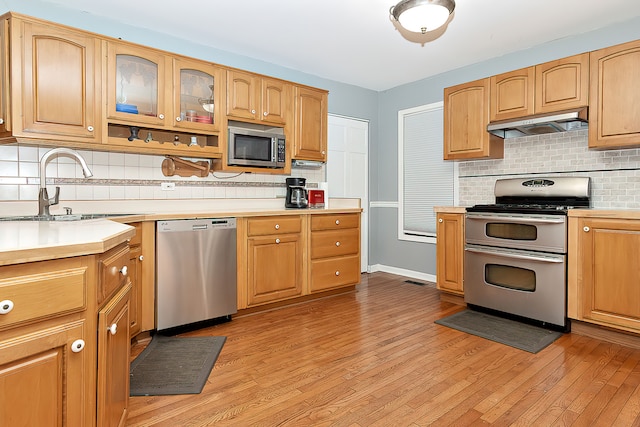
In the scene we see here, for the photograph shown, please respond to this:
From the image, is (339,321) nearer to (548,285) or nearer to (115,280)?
(548,285)

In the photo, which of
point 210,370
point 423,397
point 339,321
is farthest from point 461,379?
point 210,370

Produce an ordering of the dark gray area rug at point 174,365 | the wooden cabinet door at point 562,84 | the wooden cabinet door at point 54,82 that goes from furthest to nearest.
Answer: the wooden cabinet door at point 562,84 < the wooden cabinet door at point 54,82 < the dark gray area rug at point 174,365

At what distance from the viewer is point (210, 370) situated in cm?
230

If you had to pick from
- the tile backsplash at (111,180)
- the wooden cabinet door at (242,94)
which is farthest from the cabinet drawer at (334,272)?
the wooden cabinet door at (242,94)

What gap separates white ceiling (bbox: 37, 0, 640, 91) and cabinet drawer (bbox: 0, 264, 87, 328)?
2.54 meters

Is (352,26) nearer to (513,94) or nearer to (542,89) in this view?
(513,94)

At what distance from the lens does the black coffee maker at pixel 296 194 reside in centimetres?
401

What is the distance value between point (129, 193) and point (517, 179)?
3.65m

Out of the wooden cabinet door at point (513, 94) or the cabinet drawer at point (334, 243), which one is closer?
the wooden cabinet door at point (513, 94)

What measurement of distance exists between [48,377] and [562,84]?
3.85m

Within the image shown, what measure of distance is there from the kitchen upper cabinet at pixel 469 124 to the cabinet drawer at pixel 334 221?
122cm

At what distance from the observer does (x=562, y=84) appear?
317 cm

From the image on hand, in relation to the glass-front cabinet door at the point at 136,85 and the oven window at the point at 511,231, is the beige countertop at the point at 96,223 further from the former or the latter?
the oven window at the point at 511,231

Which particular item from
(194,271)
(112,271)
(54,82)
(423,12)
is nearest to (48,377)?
(112,271)
